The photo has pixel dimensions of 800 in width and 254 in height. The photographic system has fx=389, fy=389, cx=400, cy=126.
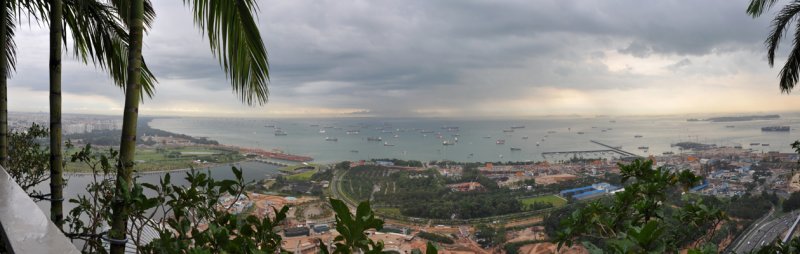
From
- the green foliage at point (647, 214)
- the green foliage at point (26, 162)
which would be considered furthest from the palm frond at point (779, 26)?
the green foliage at point (26, 162)

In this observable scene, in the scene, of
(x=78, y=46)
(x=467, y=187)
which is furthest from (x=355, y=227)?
(x=467, y=187)

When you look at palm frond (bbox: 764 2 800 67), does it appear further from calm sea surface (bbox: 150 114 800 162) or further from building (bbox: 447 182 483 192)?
calm sea surface (bbox: 150 114 800 162)

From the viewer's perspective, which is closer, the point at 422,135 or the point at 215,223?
the point at 215,223

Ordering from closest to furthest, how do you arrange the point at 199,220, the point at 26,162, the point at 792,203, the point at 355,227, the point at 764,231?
the point at 355,227
the point at 199,220
the point at 764,231
the point at 26,162
the point at 792,203

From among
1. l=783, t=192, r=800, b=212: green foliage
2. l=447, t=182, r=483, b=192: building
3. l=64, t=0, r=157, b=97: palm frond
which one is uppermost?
l=64, t=0, r=157, b=97: palm frond

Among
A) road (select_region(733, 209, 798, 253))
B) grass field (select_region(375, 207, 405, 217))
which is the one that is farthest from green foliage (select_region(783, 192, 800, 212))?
grass field (select_region(375, 207, 405, 217))

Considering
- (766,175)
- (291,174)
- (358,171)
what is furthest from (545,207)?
(291,174)

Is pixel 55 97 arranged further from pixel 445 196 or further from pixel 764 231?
pixel 445 196
